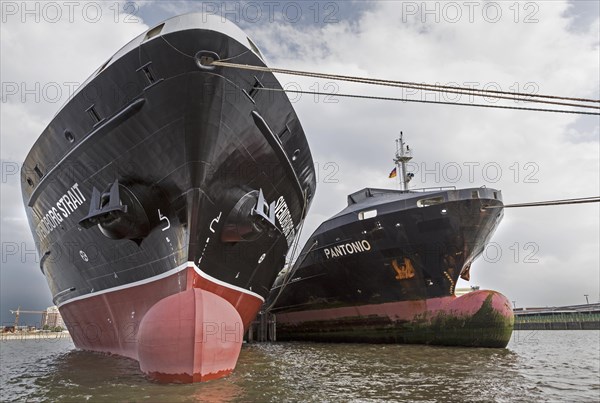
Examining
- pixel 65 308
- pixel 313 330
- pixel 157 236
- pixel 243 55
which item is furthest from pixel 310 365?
pixel 313 330

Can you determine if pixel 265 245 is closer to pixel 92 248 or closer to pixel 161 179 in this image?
pixel 161 179

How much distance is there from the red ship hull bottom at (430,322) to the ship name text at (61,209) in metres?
11.1

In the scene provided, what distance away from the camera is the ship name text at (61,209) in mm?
8023

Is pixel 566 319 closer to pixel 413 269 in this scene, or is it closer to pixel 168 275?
pixel 413 269

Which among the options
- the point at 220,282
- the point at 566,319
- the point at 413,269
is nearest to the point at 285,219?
the point at 220,282

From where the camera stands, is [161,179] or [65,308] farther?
[65,308]

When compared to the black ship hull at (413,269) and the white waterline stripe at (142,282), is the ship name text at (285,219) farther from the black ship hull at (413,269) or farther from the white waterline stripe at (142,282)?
the black ship hull at (413,269)

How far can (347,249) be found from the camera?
15203 millimetres

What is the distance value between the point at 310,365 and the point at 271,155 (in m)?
4.91

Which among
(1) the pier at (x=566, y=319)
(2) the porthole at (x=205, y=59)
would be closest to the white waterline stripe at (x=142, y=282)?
(2) the porthole at (x=205, y=59)

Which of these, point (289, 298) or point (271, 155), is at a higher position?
point (271, 155)

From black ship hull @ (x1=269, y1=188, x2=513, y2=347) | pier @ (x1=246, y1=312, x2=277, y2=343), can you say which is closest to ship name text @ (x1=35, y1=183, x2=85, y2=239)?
black ship hull @ (x1=269, y1=188, x2=513, y2=347)

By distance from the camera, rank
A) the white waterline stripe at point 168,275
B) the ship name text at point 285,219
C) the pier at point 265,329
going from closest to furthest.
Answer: the white waterline stripe at point 168,275, the ship name text at point 285,219, the pier at point 265,329

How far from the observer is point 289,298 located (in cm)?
1908
